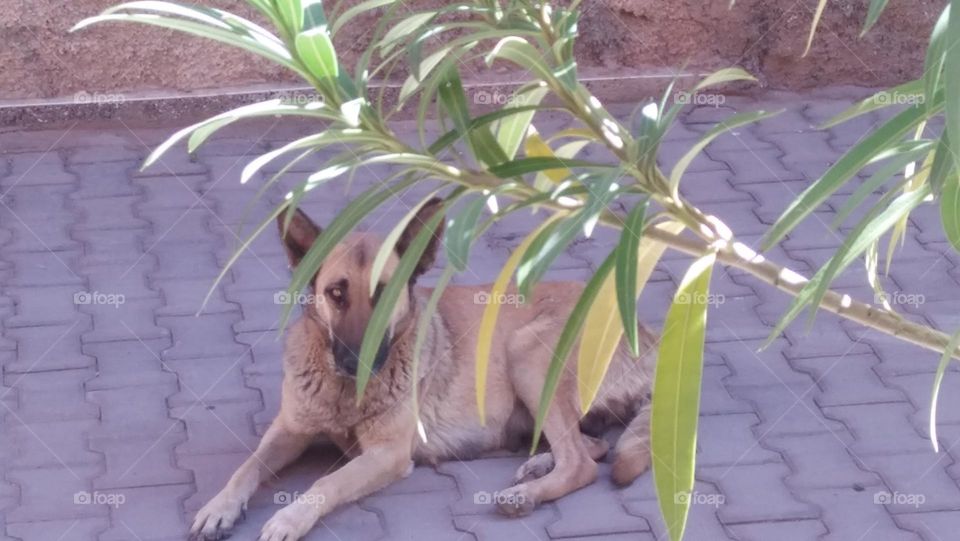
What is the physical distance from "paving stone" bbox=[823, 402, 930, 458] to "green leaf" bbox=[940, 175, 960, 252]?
2.54m

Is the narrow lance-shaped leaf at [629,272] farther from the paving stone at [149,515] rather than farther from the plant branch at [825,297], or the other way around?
the paving stone at [149,515]

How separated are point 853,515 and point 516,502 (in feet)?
3.34

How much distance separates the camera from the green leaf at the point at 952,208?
213 centimetres

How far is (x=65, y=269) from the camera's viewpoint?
5.71 metres

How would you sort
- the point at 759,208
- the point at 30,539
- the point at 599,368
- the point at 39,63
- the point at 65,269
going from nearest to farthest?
1. the point at 599,368
2. the point at 30,539
3. the point at 65,269
4. the point at 759,208
5. the point at 39,63

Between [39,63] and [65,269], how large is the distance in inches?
58.7

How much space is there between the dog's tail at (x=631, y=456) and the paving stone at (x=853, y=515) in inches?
19.6

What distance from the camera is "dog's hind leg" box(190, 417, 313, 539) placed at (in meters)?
4.11

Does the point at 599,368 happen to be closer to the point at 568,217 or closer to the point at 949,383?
the point at 568,217


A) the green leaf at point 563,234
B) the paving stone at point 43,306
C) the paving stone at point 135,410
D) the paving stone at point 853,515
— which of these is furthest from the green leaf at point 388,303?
the paving stone at point 43,306

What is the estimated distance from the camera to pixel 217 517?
4.12 m

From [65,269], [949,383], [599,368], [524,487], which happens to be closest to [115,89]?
[65,269]

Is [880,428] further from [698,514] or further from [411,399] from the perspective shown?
[411,399]

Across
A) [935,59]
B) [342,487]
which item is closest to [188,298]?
[342,487]
